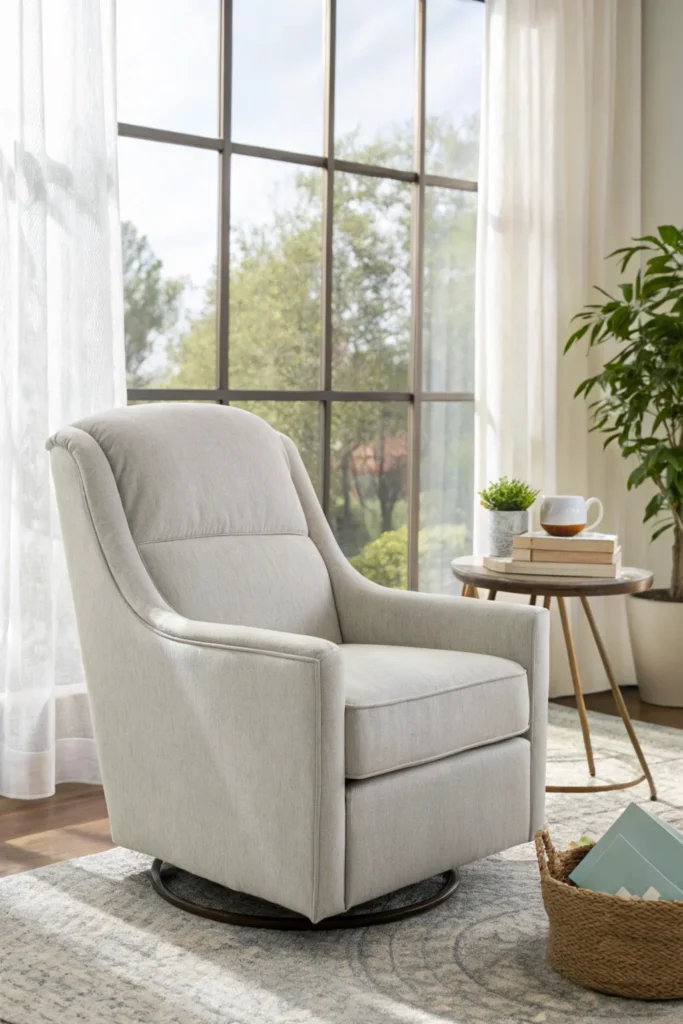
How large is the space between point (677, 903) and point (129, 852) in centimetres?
120

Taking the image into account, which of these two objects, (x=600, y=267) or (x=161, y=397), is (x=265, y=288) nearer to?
(x=161, y=397)

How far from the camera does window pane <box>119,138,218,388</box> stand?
3.47 meters

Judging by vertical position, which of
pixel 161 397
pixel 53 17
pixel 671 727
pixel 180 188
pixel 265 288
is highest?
pixel 53 17

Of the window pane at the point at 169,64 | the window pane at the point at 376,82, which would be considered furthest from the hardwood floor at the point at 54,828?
the window pane at the point at 376,82

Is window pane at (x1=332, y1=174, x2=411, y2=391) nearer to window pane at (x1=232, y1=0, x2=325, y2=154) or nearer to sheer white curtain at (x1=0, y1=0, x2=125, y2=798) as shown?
window pane at (x1=232, y1=0, x2=325, y2=154)

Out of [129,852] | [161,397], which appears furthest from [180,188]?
[129,852]

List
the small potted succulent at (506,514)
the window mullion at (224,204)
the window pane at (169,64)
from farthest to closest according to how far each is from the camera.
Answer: the window mullion at (224,204) → the window pane at (169,64) → the small potted succulent at (506,514)

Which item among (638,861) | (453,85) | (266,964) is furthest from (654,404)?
(266,964)

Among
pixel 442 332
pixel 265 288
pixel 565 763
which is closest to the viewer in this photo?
pixel 565 763

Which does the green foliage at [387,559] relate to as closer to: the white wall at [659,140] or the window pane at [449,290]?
the window pane at [449,290]

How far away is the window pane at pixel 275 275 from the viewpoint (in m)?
3.71

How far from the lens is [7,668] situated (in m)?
3.10

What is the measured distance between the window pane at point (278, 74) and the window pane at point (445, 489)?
0.97 m

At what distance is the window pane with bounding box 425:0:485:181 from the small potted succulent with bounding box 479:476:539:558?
142cm
